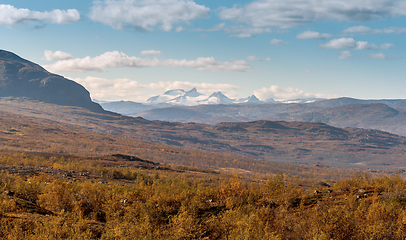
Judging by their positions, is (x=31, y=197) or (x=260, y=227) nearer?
(x=260, y=227)

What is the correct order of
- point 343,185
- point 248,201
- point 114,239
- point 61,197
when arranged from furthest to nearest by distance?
1. point 343,185
2. point 248,201
3. point 61,197
4. point 114,239

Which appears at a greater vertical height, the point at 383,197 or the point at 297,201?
the point at 383,197

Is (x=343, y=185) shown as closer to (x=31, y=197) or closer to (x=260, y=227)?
(x=260, y=227)

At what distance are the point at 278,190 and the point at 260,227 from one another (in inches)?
770

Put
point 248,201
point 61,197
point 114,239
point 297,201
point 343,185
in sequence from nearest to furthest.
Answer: point 114,239
point 61,197
point 248,201
point 297,201
point 343,185

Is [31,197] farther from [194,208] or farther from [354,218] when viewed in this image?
[354,218]

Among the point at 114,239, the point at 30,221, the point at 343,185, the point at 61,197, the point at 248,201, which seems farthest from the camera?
the point at 343,185

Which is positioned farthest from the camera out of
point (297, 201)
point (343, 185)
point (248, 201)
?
point (343, 185)

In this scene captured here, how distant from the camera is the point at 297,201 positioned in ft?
154

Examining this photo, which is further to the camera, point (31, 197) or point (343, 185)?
point (343, 185)

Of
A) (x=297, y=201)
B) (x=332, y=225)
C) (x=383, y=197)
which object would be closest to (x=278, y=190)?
(x=297, y=201)

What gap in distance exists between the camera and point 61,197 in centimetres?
4019

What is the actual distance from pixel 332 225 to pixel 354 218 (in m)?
3.74

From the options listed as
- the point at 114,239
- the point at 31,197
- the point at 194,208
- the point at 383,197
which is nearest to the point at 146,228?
the point at 114,239
